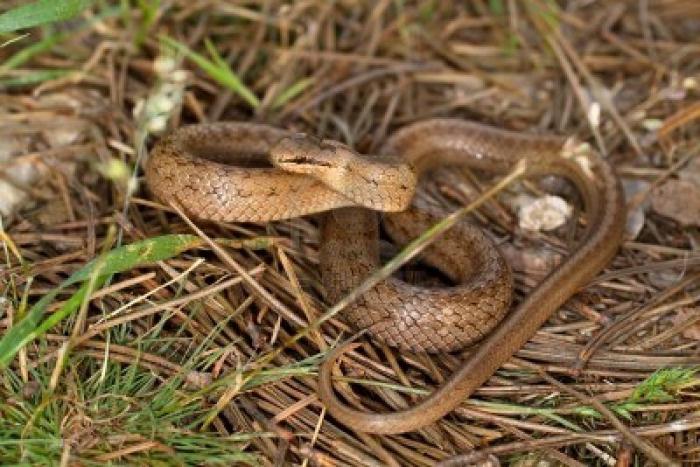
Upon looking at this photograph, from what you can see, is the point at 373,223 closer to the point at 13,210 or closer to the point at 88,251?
the point at 88,251

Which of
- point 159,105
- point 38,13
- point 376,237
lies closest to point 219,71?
point 159,105

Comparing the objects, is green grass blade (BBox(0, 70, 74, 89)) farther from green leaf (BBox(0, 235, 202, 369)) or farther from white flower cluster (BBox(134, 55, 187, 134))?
green leaf (BBox(0, 235, 202, 369))

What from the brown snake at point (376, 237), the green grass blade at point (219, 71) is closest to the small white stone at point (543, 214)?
the brown snake at point (376, 237)

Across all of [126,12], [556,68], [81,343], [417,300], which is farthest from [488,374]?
[126,12]

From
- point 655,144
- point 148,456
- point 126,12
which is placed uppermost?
point 126,12

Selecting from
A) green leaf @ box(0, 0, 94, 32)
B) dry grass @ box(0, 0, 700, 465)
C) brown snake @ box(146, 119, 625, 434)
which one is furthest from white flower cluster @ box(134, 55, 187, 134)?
green leaf @ box(0, 0, 94, 32)

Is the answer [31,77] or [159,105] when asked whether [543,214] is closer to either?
[159,105]
